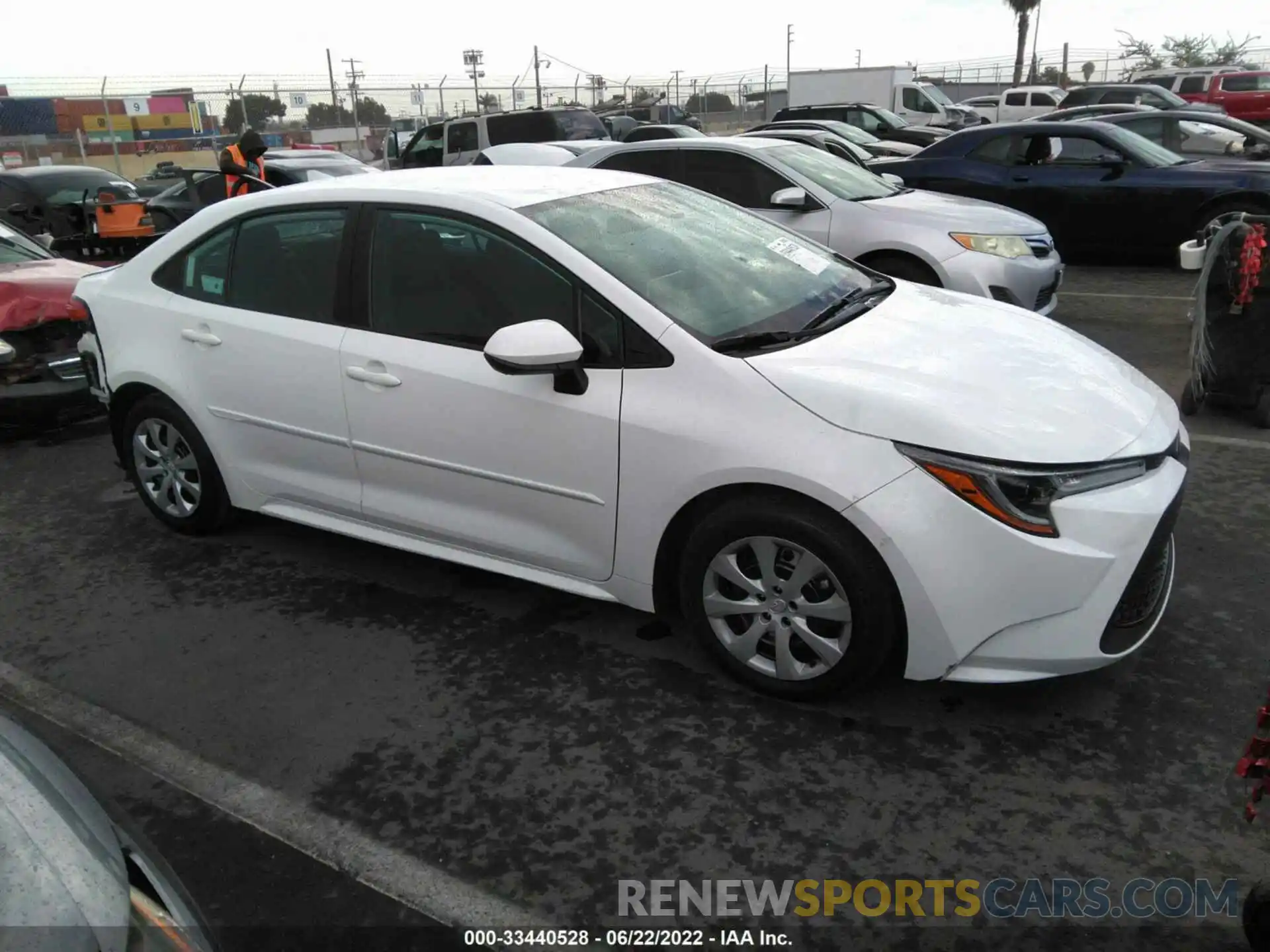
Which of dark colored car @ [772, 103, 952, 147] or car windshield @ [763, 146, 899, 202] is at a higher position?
dark colored car @ [772, 103, 952, 147]

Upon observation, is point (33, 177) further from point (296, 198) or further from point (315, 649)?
point (315, 649)

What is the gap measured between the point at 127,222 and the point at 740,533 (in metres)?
10.5

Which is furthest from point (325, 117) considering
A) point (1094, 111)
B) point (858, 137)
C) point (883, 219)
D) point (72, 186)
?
point (883, 219)

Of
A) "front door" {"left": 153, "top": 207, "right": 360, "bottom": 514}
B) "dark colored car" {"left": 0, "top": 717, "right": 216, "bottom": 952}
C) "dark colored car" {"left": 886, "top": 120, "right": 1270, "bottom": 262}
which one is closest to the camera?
"dark colored car" {"left": 0, "top": 717, "right": 216, "bottom": 952}

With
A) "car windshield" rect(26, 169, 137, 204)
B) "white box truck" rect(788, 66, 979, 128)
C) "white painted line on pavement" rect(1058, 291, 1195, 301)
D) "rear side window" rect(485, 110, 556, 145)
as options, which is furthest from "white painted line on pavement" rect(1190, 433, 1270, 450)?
"white box truck" rect(788, 66, 979, 128)

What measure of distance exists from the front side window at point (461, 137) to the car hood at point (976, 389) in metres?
17.7

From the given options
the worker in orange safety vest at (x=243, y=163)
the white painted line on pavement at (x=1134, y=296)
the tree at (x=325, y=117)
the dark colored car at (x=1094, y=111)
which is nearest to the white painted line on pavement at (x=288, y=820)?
the worker in orange safety vest at (x=243, y=163)

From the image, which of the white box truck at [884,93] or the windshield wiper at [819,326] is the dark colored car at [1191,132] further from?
the white box truck at [884,93]

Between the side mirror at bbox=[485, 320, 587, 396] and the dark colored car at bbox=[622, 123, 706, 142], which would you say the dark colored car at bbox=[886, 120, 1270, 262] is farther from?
the side mirror at bbox=[485, 320, 587, 396]

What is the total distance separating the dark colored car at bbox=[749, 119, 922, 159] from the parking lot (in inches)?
508

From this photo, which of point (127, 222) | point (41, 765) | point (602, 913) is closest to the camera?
point (41, 765)

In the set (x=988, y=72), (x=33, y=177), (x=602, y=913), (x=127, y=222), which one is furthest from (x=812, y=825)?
(x=988, y=72)

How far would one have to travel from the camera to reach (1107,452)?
284 centimetres

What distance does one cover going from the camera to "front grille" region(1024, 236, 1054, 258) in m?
7.40
